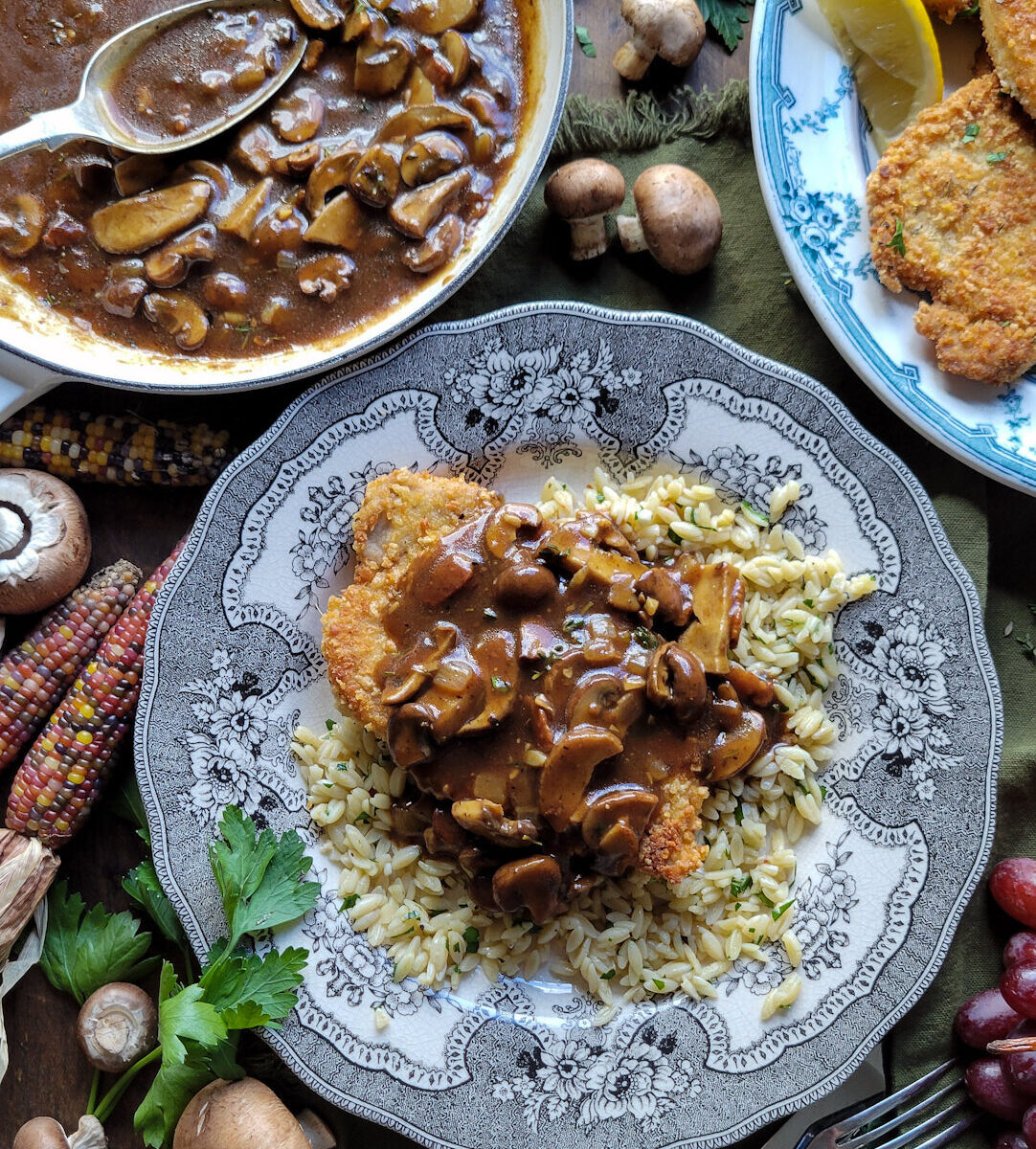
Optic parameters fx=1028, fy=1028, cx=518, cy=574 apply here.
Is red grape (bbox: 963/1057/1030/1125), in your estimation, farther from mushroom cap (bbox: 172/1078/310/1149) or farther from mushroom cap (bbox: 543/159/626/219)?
mushroom cap (bbox: 543/159/626/219)

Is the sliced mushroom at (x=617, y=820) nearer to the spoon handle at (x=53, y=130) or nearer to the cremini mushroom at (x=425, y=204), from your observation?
the cremini mushroom at (x=425, y=204)

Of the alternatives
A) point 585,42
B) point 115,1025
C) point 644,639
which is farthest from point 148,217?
point 115,1025

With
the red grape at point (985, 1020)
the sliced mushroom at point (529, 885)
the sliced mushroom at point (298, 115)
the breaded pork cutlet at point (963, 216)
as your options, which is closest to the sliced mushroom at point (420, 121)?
the sliced mushroom at point (298, 115)

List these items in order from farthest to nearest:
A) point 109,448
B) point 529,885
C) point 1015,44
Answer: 1. point 109,448
2. point 1015,44
3. point 529,885

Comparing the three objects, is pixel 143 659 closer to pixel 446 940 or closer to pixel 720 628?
pixel 446 940

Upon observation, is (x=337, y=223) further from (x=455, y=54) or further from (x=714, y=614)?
(x=714, y=614)

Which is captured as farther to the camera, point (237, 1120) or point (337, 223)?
point (337, 223)
